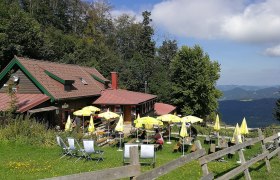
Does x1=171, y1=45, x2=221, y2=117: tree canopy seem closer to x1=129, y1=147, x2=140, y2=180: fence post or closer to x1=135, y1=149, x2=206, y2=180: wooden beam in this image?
x1=135, y1=149, x2=206, y2=180: wooden beam

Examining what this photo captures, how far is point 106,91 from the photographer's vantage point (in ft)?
136

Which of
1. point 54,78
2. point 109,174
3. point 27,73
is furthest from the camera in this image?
point 54,78

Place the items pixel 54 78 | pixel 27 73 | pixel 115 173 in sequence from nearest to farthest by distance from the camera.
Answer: pixel 115 173
pixel 27 73
pixel 54 78

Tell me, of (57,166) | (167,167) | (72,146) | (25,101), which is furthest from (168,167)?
(25,101)

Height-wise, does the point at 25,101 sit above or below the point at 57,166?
above

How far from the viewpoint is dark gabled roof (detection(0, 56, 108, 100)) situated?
3027cm

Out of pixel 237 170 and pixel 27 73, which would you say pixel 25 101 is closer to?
pixel 27 73

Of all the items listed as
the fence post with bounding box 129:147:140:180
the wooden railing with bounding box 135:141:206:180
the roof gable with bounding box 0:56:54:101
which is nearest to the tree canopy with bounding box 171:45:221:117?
the roof gable with bounding box 0:56:54:101

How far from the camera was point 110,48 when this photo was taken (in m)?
82.8

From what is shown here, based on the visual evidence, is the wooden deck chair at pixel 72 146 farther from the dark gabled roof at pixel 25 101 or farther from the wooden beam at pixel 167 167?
the dark gabled roof at pixel 25 101

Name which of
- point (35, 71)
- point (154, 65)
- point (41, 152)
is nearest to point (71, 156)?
point (41, 152)

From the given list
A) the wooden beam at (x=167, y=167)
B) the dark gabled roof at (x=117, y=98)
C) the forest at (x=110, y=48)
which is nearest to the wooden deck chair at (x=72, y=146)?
the wooden beam at (x=167, y=167)

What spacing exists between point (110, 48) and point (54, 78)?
50882mm

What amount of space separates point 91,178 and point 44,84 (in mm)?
27533
